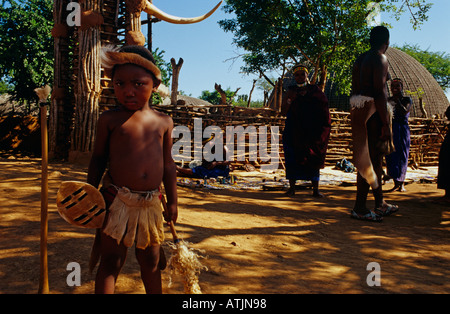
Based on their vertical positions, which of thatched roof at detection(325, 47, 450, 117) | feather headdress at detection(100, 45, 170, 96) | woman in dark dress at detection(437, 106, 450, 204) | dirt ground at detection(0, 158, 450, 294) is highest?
thatched roof at detection(325, 47, 450, 117)

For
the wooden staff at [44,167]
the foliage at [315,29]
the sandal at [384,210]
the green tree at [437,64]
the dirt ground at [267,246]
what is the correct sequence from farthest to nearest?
the green tree at [437,64], the foliage at [315,29], the sandal at [384,210], the dirt ground at [267,246], the wooden staff at [44,167]

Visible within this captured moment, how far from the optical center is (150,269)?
1.72 meters

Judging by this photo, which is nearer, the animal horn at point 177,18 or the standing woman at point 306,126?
the standing woman at point 306,126

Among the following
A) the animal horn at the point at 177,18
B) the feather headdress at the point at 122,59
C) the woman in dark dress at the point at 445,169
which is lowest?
the woman in dark dress at the point at 445,169

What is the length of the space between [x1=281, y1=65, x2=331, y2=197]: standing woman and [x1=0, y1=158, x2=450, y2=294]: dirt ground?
740 millimetres

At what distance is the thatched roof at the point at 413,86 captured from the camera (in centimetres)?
2068

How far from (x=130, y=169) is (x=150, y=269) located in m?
0.52

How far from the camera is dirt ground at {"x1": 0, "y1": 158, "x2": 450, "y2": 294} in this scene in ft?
7.14

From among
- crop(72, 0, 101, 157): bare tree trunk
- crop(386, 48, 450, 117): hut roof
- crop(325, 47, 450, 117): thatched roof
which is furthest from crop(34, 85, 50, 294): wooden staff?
crop(386, 48, 450, 117): hut roof

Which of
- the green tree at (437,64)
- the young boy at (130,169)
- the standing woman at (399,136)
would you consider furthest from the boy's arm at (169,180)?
the green tree at (437,64)

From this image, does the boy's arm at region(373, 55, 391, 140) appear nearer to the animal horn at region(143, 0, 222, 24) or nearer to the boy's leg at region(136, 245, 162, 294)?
the boy's leg at region(136, 245, 162, 294)

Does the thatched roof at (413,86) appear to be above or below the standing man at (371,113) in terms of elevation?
above

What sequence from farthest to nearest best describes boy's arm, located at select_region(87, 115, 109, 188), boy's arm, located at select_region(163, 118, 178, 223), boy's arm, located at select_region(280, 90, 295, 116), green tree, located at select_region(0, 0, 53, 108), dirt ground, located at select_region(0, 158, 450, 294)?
green tree, located at select_region(0, 0, 53, 108) → boy's arm, located at select_region(280, 90, 295, 116) → dirt ground, located at select_region(0, 158, 450, 294) → boy's arm, located at select_region(163, 118, 178, 223) → boy's arm, located at select_region(87, 115, 109, 188)

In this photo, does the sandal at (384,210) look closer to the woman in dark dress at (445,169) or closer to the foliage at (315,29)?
the woman in dark dress at (445,169)
